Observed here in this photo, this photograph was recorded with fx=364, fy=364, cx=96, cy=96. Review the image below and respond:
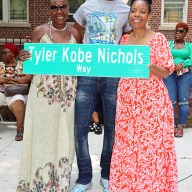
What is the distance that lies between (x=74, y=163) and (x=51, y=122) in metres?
1.47

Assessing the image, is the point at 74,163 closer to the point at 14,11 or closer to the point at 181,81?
the point at 181,81

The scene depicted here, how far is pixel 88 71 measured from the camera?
2.97 metres

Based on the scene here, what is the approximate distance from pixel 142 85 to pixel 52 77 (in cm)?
77

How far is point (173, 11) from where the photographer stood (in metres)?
14.4

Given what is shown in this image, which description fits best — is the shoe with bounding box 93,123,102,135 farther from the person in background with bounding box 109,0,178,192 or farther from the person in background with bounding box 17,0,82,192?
the person in background with bounding box 109,0,178,192

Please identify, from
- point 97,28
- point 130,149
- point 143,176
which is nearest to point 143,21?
point 97,28

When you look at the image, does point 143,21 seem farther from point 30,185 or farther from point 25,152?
point 30,185

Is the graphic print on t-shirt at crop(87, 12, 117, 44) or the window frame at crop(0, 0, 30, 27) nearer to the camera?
the graphic print on t-shirt at crop(87, 12, 117, 44)

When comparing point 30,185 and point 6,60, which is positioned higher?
point 6,60

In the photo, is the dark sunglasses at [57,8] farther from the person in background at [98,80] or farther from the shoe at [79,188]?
the shoe at [79,188]

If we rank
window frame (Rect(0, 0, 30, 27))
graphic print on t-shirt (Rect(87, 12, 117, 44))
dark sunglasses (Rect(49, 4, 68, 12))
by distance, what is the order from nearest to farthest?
dark sunglasses (Rect(49, 4, 68, 12)), graphic print on t-shirt (Rect(87, 12, 117, 44)), window frame (Rect(0, 0, 30, 27))

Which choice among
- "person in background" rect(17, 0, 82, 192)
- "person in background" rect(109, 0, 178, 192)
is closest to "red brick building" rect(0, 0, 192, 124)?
"person in background" rect(17, 0, 82, 192)

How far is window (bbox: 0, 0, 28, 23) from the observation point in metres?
14.0

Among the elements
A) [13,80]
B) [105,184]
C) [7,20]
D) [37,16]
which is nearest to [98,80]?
[105,184]
